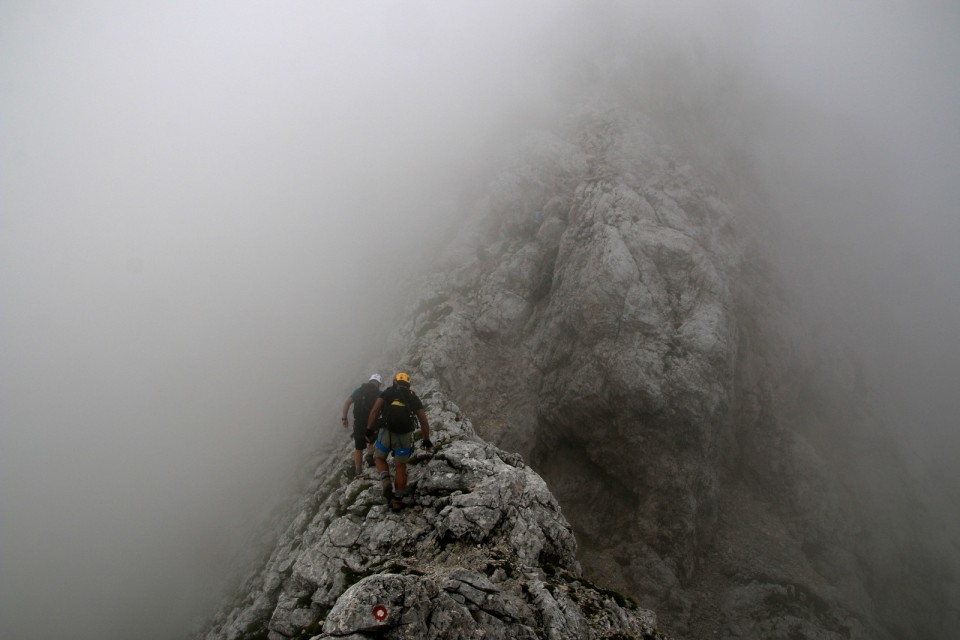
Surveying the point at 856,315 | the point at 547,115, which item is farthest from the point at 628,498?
the point at 547,115

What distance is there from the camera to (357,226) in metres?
46.1

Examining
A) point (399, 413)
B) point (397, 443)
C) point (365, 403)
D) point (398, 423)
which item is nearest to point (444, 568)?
point (397, 443)

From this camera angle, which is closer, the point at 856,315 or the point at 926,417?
the point at 926,417

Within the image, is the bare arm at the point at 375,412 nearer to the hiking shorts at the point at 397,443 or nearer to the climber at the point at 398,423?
the climber at the point at 398,423

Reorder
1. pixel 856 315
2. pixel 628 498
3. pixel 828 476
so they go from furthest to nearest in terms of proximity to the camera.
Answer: pixel 856 315 → pixel 828 476 → pixel 628 498

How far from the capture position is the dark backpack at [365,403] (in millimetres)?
15719

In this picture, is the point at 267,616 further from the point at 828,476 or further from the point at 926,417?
the point at 926,417

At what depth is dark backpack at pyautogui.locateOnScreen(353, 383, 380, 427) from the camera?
15719mm

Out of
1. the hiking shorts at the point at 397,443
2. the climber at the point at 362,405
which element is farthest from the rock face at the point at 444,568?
the hiking shorts at the point at 397,443

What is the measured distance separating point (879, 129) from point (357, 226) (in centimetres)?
6894

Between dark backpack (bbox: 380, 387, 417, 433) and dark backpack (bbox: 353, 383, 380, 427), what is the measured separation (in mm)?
2723

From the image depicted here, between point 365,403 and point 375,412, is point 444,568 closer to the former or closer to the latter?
point 375,412

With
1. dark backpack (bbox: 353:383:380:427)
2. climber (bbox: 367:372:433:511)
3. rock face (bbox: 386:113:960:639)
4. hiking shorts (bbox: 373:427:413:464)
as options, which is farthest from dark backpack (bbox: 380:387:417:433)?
rock face (bbox: 386:113:960:639)

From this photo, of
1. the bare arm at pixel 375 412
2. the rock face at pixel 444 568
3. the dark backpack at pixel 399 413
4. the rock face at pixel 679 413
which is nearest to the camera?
the rock face at pixel 444 568
